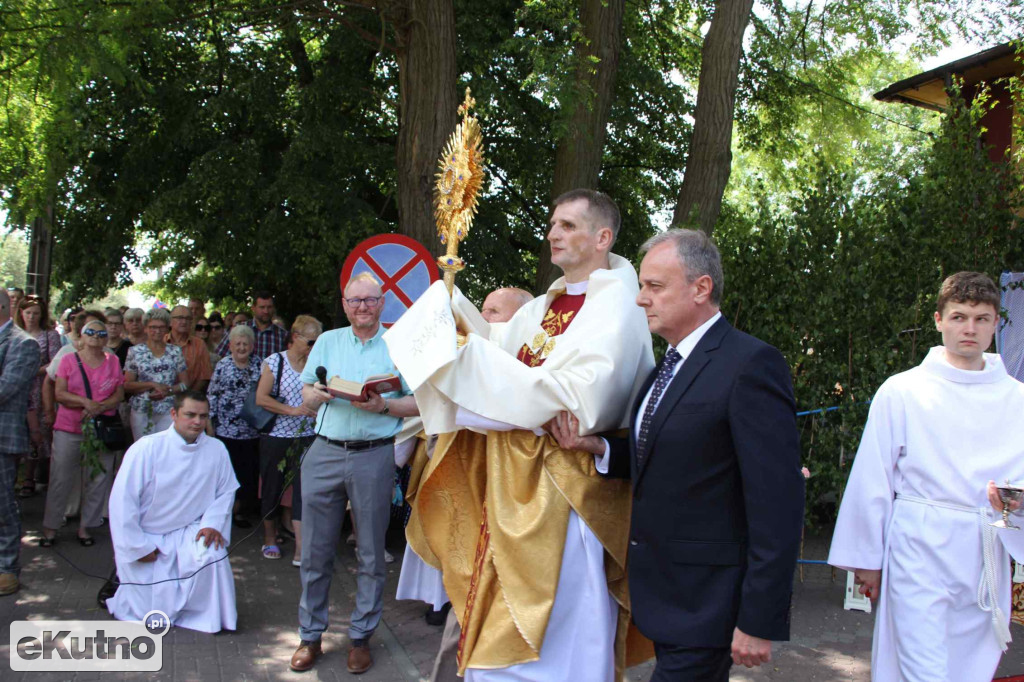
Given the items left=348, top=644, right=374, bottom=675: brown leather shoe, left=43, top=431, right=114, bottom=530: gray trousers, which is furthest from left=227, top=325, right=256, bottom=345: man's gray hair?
left=348, top=644, right=374, bottom=675: brown leather shoe

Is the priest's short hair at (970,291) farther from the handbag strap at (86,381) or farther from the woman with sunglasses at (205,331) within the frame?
the woman with sunglasses at (205,331)

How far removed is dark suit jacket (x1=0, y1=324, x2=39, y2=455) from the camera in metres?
5.80

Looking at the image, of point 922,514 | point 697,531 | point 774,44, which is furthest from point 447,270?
point 774,44

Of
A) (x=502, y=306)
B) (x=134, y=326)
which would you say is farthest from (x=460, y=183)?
(x=134, y=326)

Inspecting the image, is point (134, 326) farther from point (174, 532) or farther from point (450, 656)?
point (450, 656)

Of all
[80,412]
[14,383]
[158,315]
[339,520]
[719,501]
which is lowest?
[339,520]

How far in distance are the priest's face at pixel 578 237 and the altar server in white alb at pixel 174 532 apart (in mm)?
3198

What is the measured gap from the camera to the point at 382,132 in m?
12.9

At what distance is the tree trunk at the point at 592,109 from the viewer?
8.92 m

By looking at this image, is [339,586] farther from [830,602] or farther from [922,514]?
[922,514]

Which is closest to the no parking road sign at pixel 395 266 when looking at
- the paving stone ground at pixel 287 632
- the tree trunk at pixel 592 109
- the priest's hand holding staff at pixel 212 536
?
the priest's hand holding staff at pixel 212 536

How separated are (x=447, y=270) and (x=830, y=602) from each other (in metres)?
4.23

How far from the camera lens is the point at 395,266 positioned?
6.00 m

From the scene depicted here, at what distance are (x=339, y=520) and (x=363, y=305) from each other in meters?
1.18
